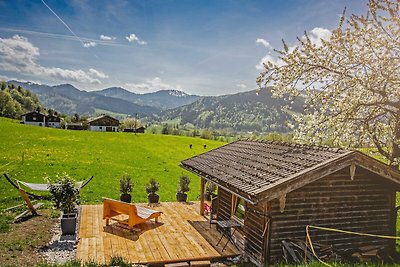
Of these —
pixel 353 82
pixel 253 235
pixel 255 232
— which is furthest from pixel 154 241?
pixel 353 82

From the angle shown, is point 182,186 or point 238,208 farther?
point 182,186

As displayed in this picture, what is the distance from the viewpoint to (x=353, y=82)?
1338 centimetres

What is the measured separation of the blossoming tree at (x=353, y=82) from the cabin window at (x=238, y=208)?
5396 mm

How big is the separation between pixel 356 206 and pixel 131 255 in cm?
721

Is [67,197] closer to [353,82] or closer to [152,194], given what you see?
[152,194]

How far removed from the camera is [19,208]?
1474 cm

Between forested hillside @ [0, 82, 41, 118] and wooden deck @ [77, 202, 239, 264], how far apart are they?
88467 mm

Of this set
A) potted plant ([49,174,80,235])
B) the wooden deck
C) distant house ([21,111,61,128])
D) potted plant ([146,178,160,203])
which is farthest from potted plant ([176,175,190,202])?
distant house ([21,111,61,128])

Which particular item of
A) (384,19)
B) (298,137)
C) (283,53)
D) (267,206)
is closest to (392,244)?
(267,206)

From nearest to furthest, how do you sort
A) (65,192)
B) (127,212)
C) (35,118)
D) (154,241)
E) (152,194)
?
1. (154,241)
2. (65,192)
3. (127,212)
4. (152,194)
5. (35,118)

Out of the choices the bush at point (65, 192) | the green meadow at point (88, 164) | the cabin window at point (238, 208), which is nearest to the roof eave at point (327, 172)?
the cabin window at point (238, 208)

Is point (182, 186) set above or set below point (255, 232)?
below

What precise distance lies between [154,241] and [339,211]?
6.25 meters

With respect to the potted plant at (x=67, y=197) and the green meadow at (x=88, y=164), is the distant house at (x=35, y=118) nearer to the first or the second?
the green meadow at (x=88, y=164)
